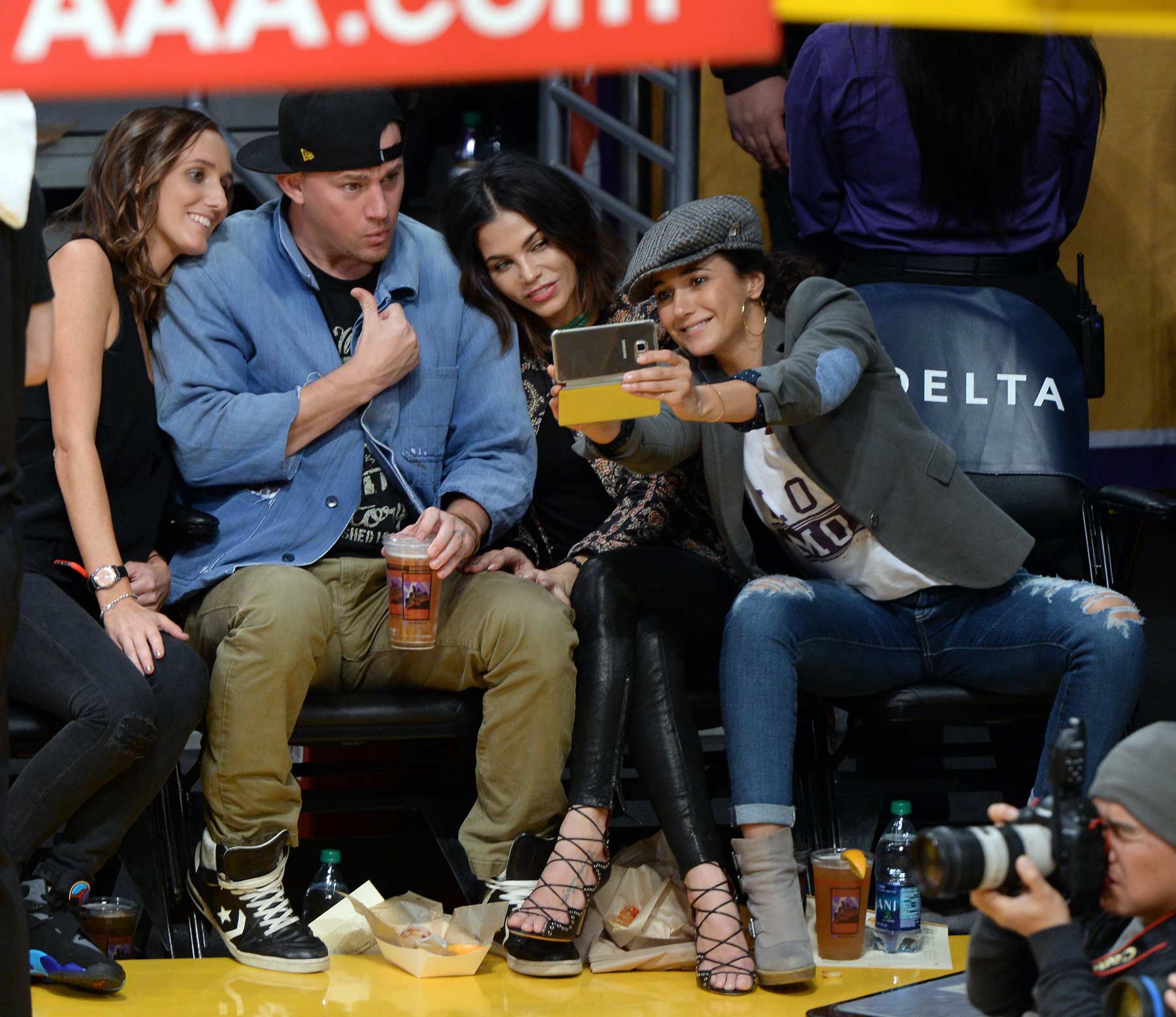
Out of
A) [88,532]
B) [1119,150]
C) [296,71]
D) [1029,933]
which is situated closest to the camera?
[296,71]

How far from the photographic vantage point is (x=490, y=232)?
3.72 metres

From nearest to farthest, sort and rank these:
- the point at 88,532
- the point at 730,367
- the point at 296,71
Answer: the point at 296,71 → the point at 88,532 → the point at 730,367

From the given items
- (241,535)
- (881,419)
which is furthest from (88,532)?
(881,419)

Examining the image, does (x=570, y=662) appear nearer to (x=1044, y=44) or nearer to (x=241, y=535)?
(x=241, y=535)

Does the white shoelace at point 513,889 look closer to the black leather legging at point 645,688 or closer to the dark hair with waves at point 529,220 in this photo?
the black leather legging at point 645,688

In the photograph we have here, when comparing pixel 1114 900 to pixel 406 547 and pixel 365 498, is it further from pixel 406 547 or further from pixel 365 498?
pixel 365 498

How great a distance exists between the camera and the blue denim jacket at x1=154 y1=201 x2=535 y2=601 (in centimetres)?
344

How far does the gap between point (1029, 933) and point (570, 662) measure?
4.53ft

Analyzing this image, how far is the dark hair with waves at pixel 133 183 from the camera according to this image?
344 cm

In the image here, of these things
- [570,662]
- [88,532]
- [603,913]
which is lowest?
[603,913]

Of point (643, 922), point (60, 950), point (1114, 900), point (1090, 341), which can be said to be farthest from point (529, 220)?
point (1114, 900)

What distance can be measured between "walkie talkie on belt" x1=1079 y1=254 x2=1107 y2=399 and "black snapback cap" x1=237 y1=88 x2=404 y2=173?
167cm

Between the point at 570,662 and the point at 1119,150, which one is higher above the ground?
the point at 1119,150

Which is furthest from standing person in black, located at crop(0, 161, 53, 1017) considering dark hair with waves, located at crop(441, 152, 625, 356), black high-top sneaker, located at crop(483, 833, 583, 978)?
dark hair with waves, located at crop(441, 152, 625, 356)
